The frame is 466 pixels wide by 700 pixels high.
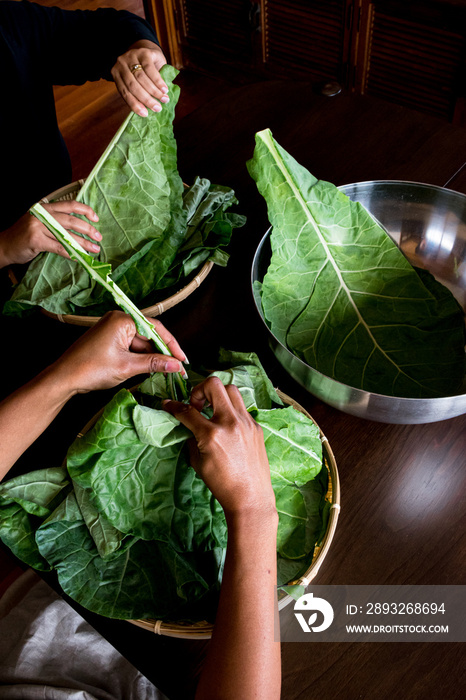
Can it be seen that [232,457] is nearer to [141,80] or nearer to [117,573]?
[117,573]

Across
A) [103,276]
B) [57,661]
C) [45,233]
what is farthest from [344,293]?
[57,661]

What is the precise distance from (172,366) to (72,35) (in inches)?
47.9

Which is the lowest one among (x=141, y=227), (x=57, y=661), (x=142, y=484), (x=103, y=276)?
(x=57, y=661)

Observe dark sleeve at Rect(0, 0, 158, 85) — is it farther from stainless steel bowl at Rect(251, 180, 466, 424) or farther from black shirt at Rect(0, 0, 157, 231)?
stainless steel bowl at Rect(251, 180, 466, 424)

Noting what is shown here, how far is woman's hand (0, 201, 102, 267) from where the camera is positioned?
3.79ft

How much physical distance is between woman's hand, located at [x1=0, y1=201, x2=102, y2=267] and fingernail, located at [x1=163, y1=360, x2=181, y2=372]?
36 centimetres

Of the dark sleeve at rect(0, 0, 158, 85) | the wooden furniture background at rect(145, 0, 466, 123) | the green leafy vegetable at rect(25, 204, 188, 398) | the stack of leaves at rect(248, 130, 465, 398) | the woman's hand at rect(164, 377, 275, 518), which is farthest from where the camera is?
the wooden furniture background at rect(145, 0, 466, 123)

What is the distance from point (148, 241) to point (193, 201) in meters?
0.16

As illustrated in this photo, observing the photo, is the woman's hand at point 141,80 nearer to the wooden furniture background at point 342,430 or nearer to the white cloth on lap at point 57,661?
the wooden furniture background at point 342,430

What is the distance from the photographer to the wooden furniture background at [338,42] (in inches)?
101

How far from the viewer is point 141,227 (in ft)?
4.21

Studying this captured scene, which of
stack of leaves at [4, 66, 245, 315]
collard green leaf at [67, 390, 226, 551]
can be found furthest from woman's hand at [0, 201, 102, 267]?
collard green leaf at [67, 390, 226, 551]

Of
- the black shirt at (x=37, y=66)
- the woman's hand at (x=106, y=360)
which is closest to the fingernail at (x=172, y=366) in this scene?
the woman's hand at (x=106, y=360)

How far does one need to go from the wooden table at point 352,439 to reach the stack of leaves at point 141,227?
0.26ft
